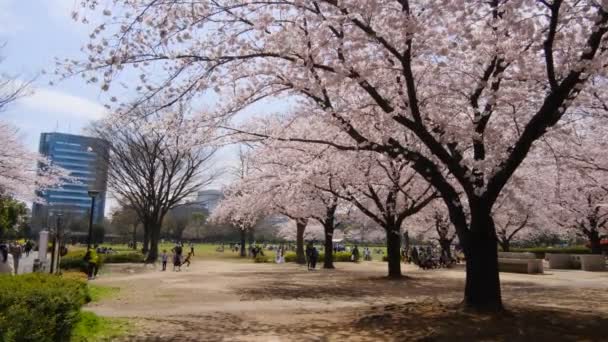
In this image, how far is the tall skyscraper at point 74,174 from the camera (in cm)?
3119

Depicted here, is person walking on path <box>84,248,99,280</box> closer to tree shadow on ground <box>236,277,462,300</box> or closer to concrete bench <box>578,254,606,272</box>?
tree shadow on ground <box>236,277,462,300</box>

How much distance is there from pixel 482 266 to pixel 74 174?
2156 inches

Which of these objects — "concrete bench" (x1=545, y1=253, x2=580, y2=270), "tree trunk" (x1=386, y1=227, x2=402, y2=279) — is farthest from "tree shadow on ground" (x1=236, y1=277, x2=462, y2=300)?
"concrete bench" (x1=545, y1=253, x2=580, y2=270)

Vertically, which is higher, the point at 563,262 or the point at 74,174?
the point at 74,174

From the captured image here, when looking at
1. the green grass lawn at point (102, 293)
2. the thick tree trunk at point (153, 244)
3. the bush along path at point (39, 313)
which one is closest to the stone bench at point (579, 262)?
the green grass lawn at point (102, 293)

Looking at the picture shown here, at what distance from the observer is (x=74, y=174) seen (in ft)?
182

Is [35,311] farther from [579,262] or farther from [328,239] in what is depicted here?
[579,262]

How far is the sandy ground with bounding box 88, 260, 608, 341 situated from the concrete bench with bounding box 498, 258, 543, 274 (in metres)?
6.01

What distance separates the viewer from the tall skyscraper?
31189mm

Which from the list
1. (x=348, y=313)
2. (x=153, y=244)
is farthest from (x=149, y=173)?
(x=348, y=313)

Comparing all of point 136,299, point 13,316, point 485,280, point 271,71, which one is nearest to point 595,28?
point 485,280

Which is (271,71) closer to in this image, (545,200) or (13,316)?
(13,316)

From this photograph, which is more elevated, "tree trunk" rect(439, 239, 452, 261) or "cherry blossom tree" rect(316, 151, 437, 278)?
"cherry blossom tree" rect(316, 151, 437, 278)

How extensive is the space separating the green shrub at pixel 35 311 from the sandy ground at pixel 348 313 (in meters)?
1.46
